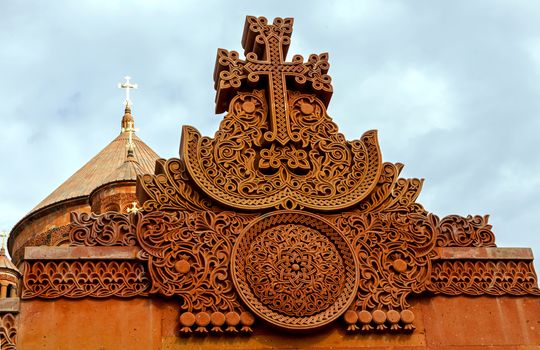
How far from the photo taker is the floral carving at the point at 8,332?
744 cm

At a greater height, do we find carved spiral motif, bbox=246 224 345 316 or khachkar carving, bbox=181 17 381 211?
khachkar carving, bbox=181 17 381 211

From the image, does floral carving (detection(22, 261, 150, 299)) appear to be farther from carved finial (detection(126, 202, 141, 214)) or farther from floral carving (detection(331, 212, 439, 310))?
floral carving (detection(331, 212, 439, 310))

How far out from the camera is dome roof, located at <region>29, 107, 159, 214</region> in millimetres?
34688

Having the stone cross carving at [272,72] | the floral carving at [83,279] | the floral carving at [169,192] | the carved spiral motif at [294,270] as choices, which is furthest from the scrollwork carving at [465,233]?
the floral carving at [83,279]

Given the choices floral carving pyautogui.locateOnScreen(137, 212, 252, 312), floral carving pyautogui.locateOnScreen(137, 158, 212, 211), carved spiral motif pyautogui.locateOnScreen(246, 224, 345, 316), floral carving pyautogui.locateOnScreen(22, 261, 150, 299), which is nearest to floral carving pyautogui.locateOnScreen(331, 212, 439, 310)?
carved spiral motif pyautogui.locateOnScreen(246, 224, 345, 316)

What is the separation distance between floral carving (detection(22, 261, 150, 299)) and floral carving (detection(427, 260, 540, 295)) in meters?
2.85

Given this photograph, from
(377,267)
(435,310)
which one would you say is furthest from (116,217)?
(435,310)

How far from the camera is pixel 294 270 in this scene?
8.13 meters

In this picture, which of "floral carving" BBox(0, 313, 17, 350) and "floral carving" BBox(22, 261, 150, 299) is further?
"floral carving" BBox(22, 261, 150, 299)

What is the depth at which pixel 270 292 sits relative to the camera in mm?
7988

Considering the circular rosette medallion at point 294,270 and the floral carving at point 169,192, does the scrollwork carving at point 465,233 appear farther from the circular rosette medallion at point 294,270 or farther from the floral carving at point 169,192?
the floral carving at point 169,192

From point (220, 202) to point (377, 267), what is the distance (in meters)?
1.66

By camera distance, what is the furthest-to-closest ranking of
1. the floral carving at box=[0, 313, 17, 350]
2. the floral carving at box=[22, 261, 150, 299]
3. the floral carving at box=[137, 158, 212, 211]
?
the floral carving at box=[137, 158, 212, 211] < the floral carving at box=[22, 261, 150, 299] < the floral carving at box=[0, 313, 17, 350]

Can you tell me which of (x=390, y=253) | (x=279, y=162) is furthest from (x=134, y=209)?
(x=390, y=253)
